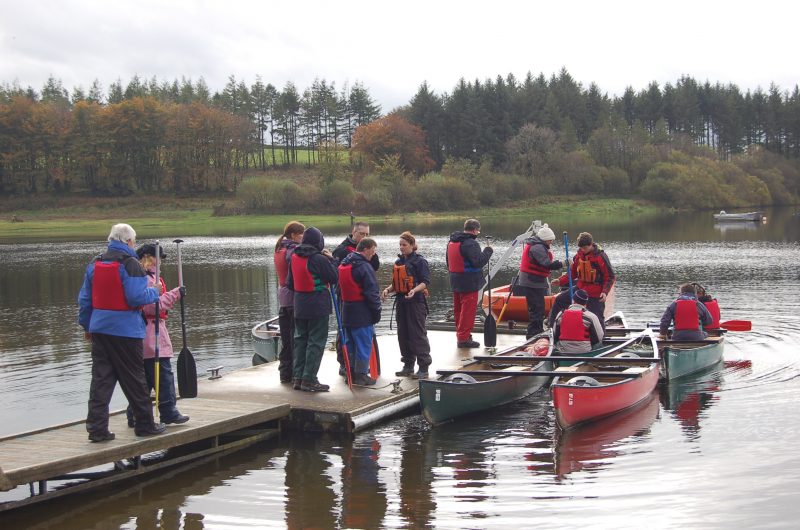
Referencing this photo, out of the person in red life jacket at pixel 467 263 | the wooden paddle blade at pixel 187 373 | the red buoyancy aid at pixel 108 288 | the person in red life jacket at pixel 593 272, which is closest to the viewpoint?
the red buoyancy aid at pixel 108 288

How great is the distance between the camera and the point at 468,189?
269ft

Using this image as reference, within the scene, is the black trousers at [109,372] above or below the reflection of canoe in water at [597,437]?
above

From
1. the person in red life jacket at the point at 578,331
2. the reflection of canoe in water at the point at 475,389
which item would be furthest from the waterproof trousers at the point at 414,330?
the person in red life jacket at the point at 578,331

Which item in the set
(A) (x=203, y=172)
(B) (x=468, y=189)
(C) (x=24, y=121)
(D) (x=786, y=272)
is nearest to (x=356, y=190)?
(B) (x=468, y=189)

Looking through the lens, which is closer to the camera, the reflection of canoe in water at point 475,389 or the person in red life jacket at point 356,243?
the reflection of canoe in water at point 475,389

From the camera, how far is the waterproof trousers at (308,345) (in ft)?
36.4

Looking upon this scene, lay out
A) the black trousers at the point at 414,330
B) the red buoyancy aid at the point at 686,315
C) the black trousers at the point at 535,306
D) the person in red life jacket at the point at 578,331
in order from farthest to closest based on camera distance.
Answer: the black trousers at the point at 535,306 < the red buoyancy aid at the point at 686,315 < the person in red life jacket at the point at 578,331 < the black trousers at the point at 414,330

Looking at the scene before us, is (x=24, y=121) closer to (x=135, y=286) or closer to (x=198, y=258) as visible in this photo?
(x=198, y=258)

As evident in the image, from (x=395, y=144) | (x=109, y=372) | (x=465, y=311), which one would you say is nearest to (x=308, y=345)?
(x=109, y=372)

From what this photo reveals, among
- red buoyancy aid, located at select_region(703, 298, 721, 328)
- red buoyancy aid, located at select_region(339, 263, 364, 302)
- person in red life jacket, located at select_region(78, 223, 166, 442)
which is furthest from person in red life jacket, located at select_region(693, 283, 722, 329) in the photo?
person in red life jacket, located at select_region(78, 223, 166, 442)

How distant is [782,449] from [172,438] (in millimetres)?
7134

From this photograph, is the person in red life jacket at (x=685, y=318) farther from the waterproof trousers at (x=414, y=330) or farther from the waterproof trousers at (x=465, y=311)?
the waterproof trousers at (x=414, y=330)

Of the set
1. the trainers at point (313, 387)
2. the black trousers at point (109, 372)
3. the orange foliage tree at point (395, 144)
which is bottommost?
the trainers at point (313, 387)

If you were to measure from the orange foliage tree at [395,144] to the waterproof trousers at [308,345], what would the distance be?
83097 millimetres
